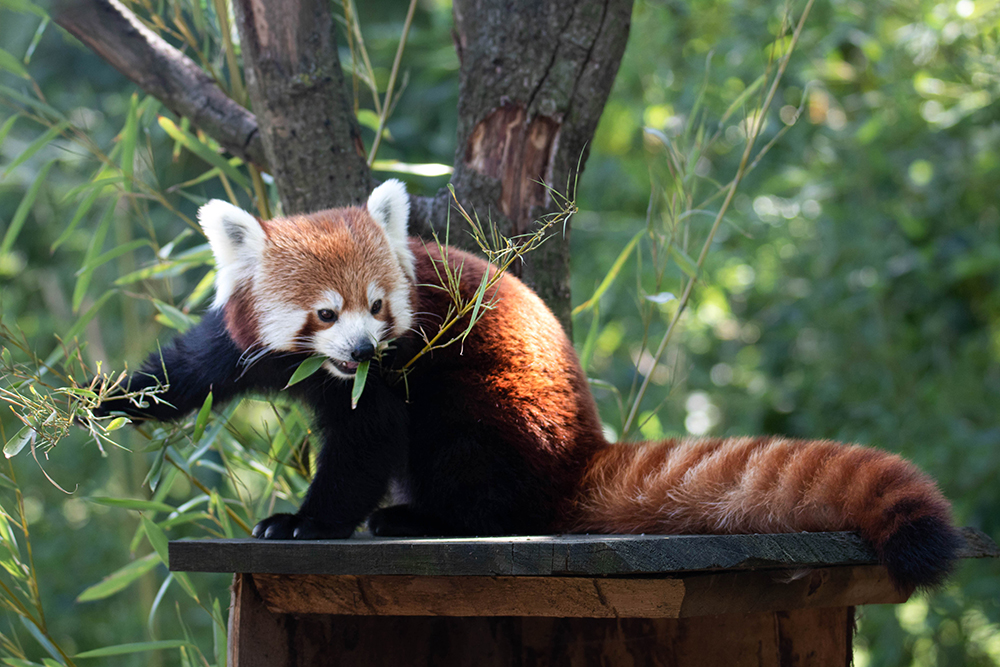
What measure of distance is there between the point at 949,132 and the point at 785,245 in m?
0.84

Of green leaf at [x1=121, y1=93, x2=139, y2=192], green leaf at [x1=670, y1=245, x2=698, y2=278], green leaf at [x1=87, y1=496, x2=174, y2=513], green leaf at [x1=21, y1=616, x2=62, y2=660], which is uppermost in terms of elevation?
green leaf at [x1=121, y1=93, x2=139, y2=192]

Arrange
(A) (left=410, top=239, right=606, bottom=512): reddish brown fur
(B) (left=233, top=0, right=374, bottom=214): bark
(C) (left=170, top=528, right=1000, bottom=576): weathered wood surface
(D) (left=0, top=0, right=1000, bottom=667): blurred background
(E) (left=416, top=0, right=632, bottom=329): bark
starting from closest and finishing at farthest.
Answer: (C) (left=170, top=528, right=1000, bottom=576): weathered wood surface
(A) (left=410, top=239, right=606, bottom=512): reddish brown fur
(B) (left=233, top=0, right=374, bottom=214): bark
(E) (left=416, top=0, right=632, bottom=329): bark
(D) (left=0, top=0, right=1000, bottom=667): blurred background

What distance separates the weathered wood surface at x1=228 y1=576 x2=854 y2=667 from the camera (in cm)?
149

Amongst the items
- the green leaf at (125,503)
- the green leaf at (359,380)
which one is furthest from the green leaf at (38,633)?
the green leaf at (359,380)

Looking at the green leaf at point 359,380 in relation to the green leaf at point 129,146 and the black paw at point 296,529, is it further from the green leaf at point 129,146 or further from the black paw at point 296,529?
the green leaf at point 129,146

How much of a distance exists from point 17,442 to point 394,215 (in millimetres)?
772

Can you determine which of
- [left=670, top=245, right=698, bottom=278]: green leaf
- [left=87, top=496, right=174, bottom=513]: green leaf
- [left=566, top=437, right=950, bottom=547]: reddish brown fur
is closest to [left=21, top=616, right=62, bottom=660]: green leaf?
[left=87, top=496, right=174, bottom=513]: green leaf

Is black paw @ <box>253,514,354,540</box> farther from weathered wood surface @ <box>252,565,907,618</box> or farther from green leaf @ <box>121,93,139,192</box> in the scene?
green leaf @ <box>121,93,139,192</box>

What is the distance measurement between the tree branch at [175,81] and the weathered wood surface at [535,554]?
1082 mm

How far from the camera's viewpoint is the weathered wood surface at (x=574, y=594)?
3.85ft

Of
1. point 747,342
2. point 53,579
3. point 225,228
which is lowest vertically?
point 53,579

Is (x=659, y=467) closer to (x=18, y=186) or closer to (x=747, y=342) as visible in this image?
(x=747, y=342)

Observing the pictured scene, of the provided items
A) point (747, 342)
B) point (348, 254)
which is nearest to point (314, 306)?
point (348, 254)

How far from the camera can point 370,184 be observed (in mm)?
1982
